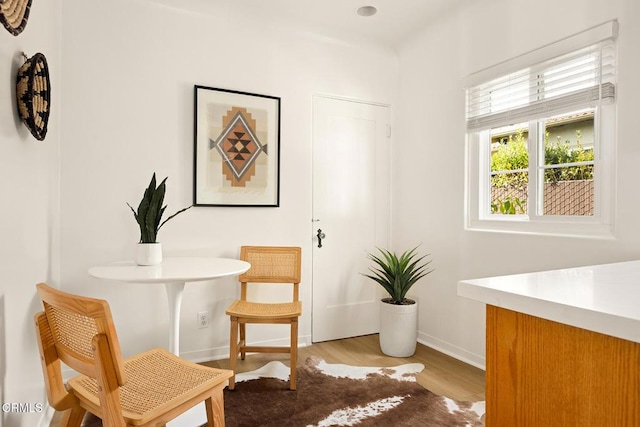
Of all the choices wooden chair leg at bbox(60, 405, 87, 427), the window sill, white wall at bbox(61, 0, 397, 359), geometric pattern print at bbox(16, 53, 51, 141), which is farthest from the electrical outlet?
the window sill

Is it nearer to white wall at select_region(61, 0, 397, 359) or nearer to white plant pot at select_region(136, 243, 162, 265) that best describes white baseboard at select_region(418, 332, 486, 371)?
white wall at select_region(61, 0, 397, 359)

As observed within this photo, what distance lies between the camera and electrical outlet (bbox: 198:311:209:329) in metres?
2.87

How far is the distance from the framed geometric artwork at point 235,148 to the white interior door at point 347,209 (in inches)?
15.9

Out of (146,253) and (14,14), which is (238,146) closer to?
(146,253)

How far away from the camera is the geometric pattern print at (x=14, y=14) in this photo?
44.6 inches

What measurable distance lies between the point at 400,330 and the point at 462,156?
4.61ft

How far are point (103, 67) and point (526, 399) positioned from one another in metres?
2.94

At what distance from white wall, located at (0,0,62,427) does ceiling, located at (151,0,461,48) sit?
1242 millimetres

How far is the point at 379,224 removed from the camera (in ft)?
11.9

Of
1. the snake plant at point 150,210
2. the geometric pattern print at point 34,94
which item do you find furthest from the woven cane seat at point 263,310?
the geometric pattern print at point 34,94

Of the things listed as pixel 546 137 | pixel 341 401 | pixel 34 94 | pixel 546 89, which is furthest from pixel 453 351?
pixel 34 94

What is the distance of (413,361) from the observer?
9.51ft

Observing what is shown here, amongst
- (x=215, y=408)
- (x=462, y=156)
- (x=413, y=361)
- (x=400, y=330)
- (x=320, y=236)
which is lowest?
(x=413, y=361)

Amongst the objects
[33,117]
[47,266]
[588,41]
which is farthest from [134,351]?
[588,41]
